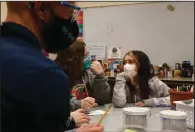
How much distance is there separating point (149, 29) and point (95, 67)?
1.89 meters

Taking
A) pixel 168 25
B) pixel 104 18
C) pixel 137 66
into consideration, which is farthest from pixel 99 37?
pixel 137 66

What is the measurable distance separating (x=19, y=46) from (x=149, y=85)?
5.46 ft

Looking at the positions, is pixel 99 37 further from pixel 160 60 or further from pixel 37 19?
pixel 37 19

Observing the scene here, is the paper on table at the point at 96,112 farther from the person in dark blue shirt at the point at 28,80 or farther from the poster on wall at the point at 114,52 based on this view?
the poster on wall at the point at 114,52

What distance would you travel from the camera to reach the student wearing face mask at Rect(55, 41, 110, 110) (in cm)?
180

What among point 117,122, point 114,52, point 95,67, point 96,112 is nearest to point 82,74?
point 95,67

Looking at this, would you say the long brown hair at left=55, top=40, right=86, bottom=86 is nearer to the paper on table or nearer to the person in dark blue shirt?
the paper on table

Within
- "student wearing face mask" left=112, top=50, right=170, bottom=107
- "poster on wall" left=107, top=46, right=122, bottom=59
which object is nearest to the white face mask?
"student wearing face mask" left=112, top=50, right=170, bottom=107

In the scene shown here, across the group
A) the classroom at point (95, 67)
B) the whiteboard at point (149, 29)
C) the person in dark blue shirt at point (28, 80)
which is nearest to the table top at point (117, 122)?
the classroom at point (95, 67)

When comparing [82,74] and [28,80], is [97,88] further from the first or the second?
[28,80]

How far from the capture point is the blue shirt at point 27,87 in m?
0.50

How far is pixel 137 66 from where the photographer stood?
2084 millimetres

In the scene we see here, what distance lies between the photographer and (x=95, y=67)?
1.89m

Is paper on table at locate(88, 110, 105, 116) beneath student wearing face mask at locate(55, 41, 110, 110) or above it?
beneath
